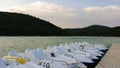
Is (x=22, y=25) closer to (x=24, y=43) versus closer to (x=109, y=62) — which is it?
(x=24, y=43)

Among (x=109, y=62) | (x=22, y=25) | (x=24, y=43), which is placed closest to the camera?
(x=109, y=62)

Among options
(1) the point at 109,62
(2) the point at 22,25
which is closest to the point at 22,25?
(2) the point at 22,25

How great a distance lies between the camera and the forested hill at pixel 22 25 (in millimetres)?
150275

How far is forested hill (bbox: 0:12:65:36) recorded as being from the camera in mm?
150275

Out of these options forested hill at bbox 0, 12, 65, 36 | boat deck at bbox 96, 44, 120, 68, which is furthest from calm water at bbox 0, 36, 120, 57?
forested hill at bbox 0, 12, 65, 36

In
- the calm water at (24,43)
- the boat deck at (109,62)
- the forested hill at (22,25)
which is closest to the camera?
the boat deck at (109,62)

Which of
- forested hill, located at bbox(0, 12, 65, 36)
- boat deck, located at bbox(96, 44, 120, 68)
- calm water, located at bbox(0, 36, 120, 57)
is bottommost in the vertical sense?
calm water, located at bbox(0, 36, 120, 57)

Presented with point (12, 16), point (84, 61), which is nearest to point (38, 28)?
point (12, 16)

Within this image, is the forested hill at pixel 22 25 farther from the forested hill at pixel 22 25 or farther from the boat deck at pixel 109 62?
the boat deck at pixel 109 62

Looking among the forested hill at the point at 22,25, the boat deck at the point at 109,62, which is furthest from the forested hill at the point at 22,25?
the boat deck at the point at 109,62

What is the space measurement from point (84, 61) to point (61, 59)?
3.88m

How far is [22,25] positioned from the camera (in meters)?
158

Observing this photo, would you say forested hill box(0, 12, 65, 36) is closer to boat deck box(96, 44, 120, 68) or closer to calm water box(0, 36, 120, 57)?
calm water box(0, 36, 120, 57)

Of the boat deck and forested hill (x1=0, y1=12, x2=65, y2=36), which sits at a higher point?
forested hill (x1=0, y1=12, x2=65, y2=36)
